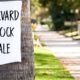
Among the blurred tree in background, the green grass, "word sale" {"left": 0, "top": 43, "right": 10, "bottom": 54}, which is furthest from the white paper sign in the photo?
the blurred tree in background

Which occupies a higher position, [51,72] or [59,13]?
[51,72]

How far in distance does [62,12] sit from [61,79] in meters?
42.7

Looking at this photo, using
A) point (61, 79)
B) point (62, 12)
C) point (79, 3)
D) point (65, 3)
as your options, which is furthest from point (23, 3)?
point (62, 12)

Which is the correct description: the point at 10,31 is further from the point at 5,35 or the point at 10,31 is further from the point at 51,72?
the point at 51,72

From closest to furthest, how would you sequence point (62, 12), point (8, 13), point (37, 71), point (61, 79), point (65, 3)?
point (8, 13)
point (61, 79)
point (37, 71)
point (65, 3)
point (62, 12)

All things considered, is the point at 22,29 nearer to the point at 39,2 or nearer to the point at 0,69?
the point at 0,69

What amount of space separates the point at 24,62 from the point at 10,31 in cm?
57

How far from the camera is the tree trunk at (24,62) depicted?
661 centimetres

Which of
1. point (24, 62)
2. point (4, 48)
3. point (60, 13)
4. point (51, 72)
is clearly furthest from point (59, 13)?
point (4, 48)

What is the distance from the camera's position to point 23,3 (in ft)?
21.7

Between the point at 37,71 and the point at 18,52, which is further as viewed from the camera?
the point at 37,71

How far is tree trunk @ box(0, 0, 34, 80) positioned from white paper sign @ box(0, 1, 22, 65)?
100mm

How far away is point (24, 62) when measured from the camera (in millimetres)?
6723

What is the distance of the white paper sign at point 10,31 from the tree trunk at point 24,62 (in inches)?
3.9
